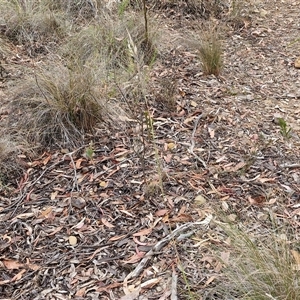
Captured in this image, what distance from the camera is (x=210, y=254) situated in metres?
2.05

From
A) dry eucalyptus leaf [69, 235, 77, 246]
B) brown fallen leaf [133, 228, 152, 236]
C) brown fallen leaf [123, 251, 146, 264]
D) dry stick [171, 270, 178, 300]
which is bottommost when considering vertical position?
brown fallen leaf [133, 228, 152, 236]

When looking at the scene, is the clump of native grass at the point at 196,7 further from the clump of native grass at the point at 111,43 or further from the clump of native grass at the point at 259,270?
the clump of native grass at the point at 259,270

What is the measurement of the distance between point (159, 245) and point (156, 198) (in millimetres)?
345

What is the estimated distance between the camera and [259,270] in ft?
5.64

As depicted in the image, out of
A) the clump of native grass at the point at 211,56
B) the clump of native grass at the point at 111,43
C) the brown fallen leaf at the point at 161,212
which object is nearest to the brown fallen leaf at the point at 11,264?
the brown fallen leaf at the point at 161,212

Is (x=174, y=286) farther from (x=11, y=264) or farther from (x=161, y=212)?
(x=11, y=264)

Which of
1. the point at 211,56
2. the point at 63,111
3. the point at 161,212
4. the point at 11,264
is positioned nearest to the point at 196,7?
the point at 211,56

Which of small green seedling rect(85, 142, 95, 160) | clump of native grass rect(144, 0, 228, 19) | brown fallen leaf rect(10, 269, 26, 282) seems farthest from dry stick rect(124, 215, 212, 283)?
clump of native grass rect(144, 0, 228, 19)

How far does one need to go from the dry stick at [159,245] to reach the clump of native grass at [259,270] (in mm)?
253

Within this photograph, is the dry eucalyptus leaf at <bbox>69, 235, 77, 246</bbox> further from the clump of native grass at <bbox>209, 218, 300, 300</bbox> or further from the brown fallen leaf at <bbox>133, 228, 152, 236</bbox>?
the clump of native grass at <bbox>209, 218, 300, 300</bbox>

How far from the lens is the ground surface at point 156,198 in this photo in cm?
204

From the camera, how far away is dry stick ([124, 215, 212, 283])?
6.63ft

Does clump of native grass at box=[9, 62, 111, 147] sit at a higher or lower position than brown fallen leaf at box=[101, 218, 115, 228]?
higher

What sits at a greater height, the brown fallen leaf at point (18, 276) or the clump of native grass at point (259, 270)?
the clump of native grass at point (259, 270)
